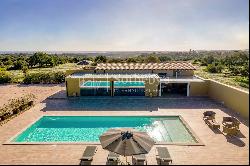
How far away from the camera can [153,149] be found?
52.5 feet

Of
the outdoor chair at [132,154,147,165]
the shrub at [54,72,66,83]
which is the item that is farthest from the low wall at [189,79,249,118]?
the shrub at [54,72,66,83]

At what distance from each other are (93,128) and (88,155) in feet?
23.5

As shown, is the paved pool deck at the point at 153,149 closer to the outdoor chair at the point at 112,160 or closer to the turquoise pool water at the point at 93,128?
the outdoor chair at the point at 112,160

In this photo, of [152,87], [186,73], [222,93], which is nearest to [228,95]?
[222,93]

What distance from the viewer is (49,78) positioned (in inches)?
1645

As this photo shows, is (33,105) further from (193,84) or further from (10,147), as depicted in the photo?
(193,84)

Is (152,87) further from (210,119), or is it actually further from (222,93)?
(210,119)

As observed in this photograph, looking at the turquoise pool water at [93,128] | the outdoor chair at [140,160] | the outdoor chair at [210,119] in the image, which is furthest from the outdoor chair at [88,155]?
the outdoor chair at [210,119]

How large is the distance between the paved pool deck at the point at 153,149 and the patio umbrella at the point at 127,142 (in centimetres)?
176

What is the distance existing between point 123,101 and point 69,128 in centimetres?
890

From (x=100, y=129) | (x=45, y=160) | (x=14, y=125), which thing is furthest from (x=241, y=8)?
(x=14, y=125)

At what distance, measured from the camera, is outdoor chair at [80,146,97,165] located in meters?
14.0

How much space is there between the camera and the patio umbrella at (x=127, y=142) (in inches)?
496

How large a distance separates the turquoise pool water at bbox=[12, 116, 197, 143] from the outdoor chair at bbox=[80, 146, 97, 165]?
362 centimetres
